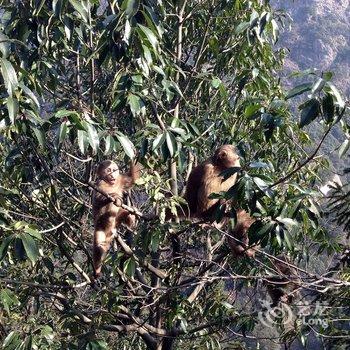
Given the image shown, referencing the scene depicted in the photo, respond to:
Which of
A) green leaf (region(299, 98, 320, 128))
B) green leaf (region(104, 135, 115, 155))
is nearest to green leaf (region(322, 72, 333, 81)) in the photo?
green leaf (region(299, 98, 320, 128))

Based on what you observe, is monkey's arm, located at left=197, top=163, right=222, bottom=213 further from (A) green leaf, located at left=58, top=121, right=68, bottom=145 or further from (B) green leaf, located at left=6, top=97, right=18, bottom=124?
(B) green leaf, located at left=6, top=97, right=18, bottom=124

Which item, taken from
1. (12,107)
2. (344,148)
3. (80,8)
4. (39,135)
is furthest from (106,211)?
(344,148)

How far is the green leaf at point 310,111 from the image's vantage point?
3012 millimetres

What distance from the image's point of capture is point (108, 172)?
5332 mm

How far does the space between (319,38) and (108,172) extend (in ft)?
223

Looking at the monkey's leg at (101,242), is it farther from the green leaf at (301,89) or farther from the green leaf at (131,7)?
the green leaf at (301,89)

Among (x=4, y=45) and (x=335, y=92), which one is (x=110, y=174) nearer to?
(x=4, y=45)

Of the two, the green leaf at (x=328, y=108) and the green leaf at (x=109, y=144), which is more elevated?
the green leaf at (x=328, y=108)

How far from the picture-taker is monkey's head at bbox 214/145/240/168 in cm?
548

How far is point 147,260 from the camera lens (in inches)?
213

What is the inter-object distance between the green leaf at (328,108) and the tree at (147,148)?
0.01m

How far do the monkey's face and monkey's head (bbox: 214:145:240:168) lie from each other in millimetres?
1064

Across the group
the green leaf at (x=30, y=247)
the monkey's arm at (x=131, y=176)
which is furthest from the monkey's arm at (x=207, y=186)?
the green leaf at (x=30, y=247)

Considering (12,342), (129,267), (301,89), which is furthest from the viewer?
(129,267)
